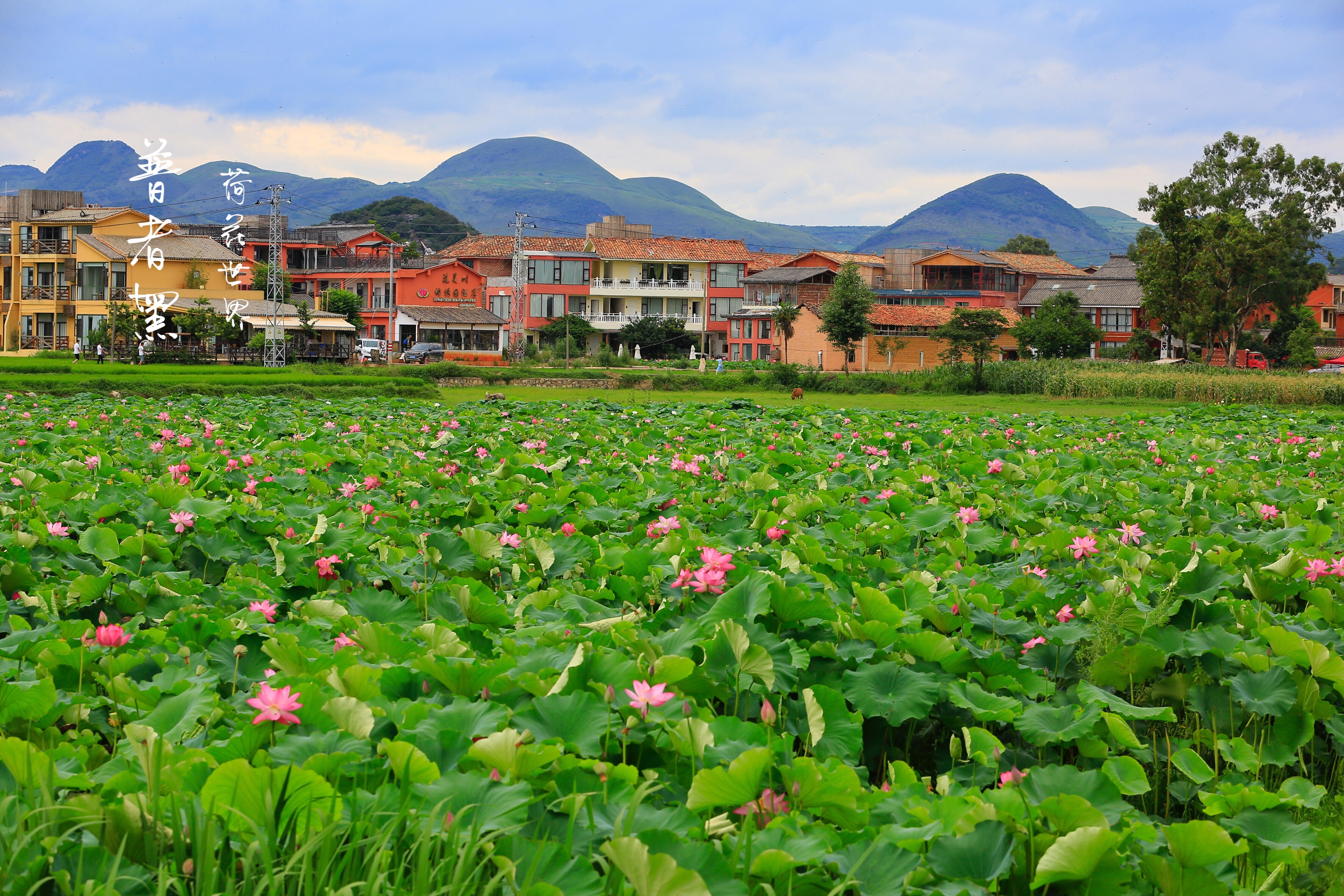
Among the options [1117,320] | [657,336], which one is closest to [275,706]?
[657,336]

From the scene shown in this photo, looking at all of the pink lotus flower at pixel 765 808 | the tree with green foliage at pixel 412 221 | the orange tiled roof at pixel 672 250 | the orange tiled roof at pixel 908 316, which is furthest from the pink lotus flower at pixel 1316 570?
the tree with green foliage at pixel 412 221

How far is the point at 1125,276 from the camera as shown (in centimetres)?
6831

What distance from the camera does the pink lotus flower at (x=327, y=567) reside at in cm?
439

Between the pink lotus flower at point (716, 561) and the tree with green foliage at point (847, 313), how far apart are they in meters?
42.6

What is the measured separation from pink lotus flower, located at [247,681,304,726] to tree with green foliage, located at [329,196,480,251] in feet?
334

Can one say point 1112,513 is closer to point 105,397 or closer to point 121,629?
point 121,629

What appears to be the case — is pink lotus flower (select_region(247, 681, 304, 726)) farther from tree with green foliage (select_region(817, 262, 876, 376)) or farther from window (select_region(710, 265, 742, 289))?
window (select_region(710, 265, 742, 289))

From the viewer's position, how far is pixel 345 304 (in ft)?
191

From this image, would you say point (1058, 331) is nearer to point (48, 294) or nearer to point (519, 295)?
→ point (519, 295)

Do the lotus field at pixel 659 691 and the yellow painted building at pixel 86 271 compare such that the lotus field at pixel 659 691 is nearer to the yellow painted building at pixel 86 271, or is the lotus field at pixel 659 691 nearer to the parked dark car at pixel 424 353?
the parked dark car at pixel 424 353

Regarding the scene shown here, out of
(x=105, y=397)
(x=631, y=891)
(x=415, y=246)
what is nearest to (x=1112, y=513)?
(x=631, y=891)

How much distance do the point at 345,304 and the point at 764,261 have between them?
2903cm

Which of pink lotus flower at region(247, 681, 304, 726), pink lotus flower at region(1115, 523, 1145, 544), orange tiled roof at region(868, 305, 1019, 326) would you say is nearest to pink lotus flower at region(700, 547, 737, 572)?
pink lotus flower at region(247, 681, 304, 726)

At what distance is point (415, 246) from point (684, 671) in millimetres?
82266
